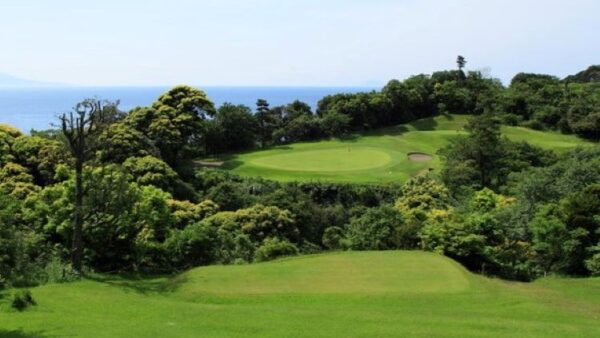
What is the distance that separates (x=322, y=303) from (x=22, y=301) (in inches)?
351

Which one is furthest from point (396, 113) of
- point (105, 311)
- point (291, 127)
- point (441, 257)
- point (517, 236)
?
point (105, 311)

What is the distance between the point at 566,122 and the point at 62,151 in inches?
2710

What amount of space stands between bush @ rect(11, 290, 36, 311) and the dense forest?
471cm

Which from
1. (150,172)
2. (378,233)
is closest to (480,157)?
(378,233)

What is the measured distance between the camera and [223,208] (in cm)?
4625

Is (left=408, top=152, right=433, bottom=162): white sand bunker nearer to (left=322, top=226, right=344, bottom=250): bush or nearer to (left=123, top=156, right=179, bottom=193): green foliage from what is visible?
(left=322, top=226, right=344, bottom=250): bush

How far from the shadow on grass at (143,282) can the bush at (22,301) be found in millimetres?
4079

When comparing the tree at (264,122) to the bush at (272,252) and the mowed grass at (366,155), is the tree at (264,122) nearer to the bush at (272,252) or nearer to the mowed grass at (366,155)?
the mowed grass at (366,155)

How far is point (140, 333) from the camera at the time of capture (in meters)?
14.1

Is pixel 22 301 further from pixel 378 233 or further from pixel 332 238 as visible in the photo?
pixel 332 238

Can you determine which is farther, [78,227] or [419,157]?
[419,157]

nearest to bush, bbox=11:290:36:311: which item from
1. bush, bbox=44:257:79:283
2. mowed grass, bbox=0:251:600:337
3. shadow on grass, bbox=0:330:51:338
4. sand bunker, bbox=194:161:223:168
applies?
mowed grass, bbox=0:251:600:337

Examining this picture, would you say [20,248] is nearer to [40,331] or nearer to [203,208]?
[40,331]

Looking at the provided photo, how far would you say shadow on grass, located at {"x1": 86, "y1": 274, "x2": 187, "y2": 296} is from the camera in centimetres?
2072
